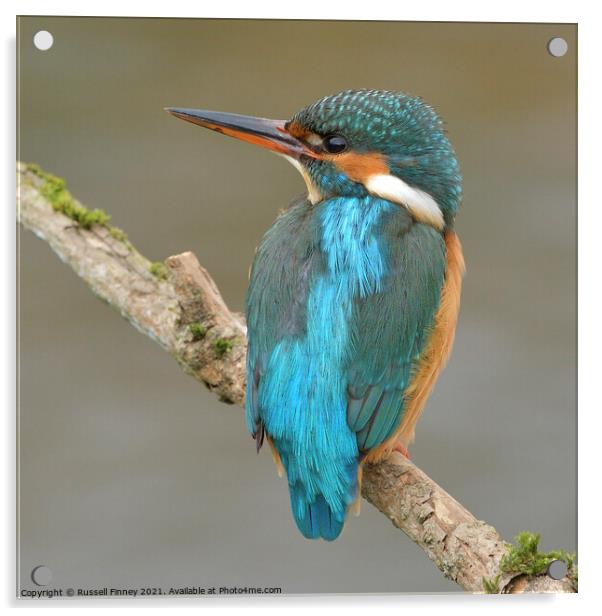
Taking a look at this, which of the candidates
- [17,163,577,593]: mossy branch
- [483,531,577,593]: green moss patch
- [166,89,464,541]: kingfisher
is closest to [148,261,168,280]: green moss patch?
[17,163,577,593]: mossy branch

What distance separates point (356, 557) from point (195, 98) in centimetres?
140

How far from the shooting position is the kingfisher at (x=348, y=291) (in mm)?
2807

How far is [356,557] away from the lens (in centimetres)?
312

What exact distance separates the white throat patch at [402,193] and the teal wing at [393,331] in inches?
1.7

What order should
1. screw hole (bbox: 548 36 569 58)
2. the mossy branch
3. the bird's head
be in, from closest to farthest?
the bird's head < the mossy branch < screw hole (bbox: 548 36 569 58)

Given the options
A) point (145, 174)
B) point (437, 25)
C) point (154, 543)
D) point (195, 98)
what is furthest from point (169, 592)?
point (437, 25)

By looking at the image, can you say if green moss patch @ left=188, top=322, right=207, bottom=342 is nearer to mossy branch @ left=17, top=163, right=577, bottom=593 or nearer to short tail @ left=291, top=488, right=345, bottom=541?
mossy branch @ left=17, top=163, right=577, bottom=593

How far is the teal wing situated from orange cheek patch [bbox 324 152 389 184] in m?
0.15

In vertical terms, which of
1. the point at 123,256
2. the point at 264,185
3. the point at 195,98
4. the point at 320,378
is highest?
the point at 195,98

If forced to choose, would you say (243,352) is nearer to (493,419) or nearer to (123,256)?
(123,256)

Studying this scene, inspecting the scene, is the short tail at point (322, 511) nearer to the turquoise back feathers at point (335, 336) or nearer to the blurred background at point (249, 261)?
the turquoise back feathers at point (335, 336)

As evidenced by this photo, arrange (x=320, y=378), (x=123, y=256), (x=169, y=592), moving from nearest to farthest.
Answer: (x=320, y=378)
(x=169, y=592)
(x=123, y=256)

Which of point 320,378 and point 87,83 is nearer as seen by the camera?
point 320,378

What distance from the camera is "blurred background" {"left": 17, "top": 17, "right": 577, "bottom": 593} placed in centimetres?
307
